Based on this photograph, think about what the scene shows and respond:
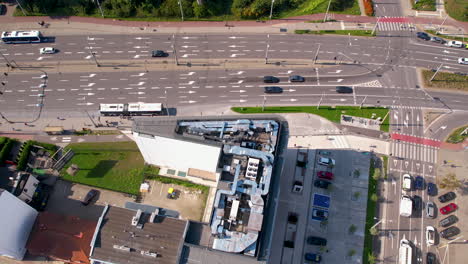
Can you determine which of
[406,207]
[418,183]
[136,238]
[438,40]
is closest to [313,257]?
[406,207]

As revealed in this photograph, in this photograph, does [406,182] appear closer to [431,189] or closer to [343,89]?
[431,189]

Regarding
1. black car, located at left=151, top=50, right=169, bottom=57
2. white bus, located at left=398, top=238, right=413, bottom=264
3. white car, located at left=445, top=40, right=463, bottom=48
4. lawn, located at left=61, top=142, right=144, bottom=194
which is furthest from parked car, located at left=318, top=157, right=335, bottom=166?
white car, located at left=445, top=40, right=463, bottom=48

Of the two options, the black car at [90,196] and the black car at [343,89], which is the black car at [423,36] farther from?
Answer: the black car at [90,196]

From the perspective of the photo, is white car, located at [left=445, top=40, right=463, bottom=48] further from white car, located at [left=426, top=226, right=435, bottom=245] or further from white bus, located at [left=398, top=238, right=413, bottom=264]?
white bus, located at [left=398, top=238, right=413, bottom=264]

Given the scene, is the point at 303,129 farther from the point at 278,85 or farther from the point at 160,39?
the point at 160,39

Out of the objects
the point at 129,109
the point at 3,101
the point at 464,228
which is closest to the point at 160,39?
the point at 129,109
